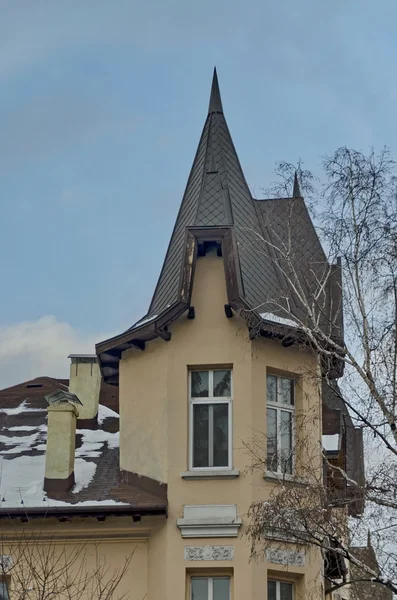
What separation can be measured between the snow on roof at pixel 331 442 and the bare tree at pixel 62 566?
4470mm

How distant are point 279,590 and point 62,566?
3781mm

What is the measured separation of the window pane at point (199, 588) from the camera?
760 inches

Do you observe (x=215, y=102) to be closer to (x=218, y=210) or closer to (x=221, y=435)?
(x=218, y=210)

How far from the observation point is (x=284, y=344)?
2045 cm

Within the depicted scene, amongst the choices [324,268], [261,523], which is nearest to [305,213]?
[324,268]

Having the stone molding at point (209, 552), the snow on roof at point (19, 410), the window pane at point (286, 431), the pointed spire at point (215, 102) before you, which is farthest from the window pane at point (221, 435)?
the pointed spire at point (215, 102)

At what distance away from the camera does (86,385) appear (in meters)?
24.1

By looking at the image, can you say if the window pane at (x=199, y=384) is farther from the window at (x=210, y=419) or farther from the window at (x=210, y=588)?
the window at (x=210, y=588)

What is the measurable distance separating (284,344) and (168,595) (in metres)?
4.84

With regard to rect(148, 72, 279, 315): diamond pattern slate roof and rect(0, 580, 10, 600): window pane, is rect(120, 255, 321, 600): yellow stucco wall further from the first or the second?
rect(0, 580, 10, 600): window pane

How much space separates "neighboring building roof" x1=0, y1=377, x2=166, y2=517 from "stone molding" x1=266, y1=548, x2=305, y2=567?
1.96 m

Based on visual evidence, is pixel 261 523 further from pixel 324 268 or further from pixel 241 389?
pixel 324 268

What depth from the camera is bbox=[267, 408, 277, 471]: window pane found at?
19344 millimetres

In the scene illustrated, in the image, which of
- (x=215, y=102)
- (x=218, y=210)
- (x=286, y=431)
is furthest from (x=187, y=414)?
(x=215, y=102)
